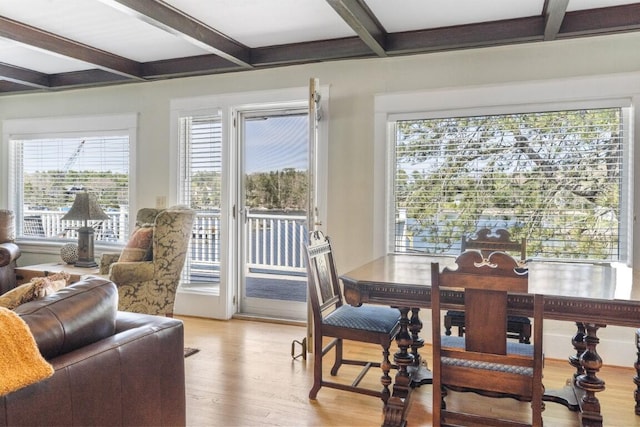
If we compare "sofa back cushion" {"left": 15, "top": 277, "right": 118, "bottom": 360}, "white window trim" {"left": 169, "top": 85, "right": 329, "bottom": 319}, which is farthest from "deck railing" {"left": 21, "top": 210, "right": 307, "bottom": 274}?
"sofa back cushion" {"left": 15, "top": 277, "right": 118, "bottom": 360}

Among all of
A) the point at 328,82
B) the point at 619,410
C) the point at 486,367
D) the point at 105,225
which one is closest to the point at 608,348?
the point at 619,410

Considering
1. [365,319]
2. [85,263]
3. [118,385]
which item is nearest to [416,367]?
[365,319]

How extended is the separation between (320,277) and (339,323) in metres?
0.31

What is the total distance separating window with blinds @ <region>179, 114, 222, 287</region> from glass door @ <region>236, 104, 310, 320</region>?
228 mm

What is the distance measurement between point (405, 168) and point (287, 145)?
1142 mm

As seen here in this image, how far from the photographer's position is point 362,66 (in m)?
3.75

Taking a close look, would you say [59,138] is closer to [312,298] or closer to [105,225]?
[105,225]

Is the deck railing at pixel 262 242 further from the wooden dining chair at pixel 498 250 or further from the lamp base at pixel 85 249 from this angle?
the wooden dining chair at pixel 498 250

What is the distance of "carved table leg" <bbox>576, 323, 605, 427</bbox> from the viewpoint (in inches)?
83.0

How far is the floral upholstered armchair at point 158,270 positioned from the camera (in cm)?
321

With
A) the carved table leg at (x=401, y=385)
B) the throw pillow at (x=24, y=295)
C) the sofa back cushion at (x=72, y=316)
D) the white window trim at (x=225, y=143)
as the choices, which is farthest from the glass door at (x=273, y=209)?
the throw pillow at (x=24, y=295)

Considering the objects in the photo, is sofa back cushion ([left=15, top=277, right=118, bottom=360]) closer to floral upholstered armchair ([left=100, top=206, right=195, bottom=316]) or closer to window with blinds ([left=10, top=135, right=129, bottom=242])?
floral upholstered armchair ([left=100, top=206, right=195, bottom=316])

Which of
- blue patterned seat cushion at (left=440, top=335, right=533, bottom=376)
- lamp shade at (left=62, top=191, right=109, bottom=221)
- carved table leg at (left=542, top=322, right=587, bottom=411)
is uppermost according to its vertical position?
lamp shade at (left=62, top=191, right=109, bottom=221)

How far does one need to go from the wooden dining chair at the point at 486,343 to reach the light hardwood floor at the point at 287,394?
513 millimetres
